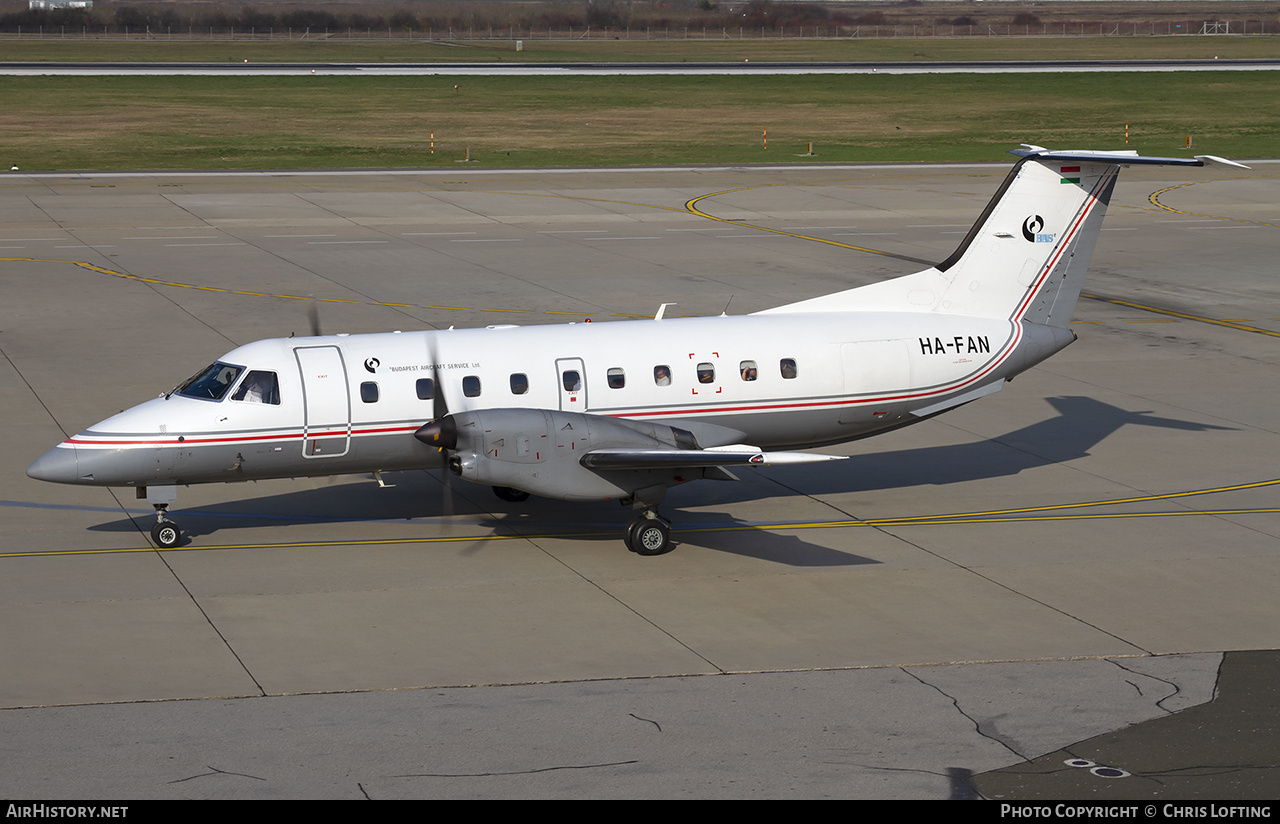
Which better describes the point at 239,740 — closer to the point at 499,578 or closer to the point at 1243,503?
the point at 499,578

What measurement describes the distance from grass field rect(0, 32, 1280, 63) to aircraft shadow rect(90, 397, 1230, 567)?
349 ft

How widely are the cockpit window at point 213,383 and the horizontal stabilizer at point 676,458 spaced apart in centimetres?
524

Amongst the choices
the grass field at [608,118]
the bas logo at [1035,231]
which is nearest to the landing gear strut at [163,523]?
the bas logo at [1035,231]

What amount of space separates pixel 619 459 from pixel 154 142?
61.0m

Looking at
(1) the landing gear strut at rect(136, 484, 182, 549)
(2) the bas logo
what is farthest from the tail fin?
(1) the landing gear strut at rect(136, 484, 182, 549)

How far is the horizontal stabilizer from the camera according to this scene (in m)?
18.3

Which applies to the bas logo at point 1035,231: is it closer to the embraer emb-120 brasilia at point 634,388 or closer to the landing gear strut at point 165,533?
the embraer emb-120 brasilia at point 634,388

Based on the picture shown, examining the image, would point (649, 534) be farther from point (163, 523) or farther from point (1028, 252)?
point (1028, 252)

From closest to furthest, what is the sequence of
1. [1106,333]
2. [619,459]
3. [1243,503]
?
1. [619,459]
2. [1243,503]
3. [1106,333]

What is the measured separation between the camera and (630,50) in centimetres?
14275

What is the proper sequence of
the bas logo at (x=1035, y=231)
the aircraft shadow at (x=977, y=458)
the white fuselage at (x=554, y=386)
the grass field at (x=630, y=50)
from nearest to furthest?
the white fuselage at (x=554, y=386) < the bas logo at (x=1035, y=231) < the aircraft shadow at (x=977, y=458) < the grass field at (x=630, y=50)

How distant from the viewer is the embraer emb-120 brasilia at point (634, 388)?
19.0 meters

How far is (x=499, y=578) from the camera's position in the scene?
18.8 meters

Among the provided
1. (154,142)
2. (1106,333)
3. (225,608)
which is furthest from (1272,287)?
(154,142)
